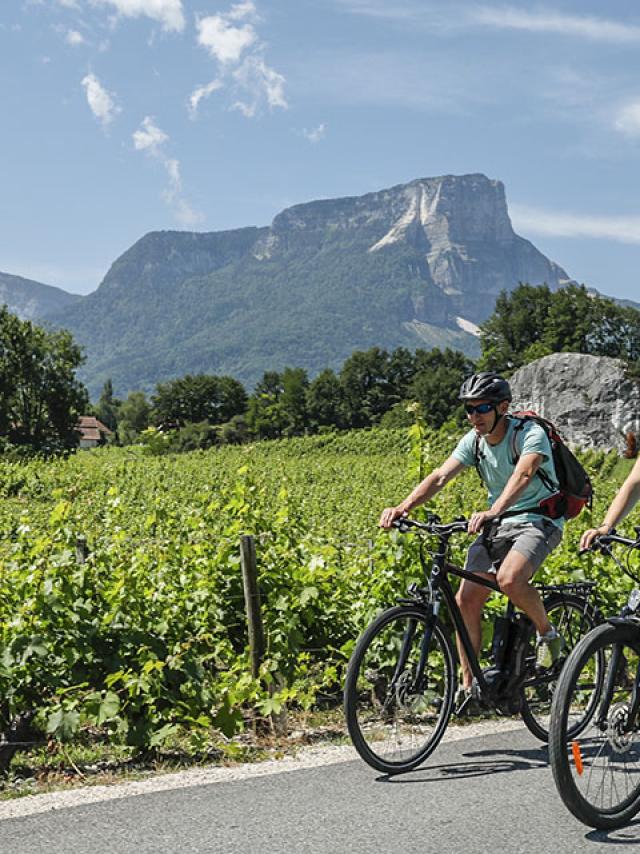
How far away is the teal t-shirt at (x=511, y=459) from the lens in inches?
193

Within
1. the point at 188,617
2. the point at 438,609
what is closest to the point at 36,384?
the point at 188,617

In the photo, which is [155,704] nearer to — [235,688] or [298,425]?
[235,688]

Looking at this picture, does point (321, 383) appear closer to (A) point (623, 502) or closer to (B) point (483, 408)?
(B) point (483, 408)

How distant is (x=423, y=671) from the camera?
4789mm

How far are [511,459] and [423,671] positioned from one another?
3.68ft

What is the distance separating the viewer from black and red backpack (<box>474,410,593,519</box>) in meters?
4.98

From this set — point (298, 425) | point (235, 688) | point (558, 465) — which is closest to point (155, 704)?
point (235, 688)

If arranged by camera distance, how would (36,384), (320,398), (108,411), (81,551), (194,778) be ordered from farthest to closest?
(108,411) < (320,398) < (36,384) < (81,551) < (194,778)

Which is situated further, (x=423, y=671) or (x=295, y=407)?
(x=295, y=407)

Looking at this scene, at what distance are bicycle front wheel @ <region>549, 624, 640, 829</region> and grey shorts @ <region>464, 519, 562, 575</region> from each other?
2.90 feet

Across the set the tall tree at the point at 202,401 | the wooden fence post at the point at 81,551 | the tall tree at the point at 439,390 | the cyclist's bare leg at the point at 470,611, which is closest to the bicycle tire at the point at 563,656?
the cyclist's bare leg at the point at 470,611

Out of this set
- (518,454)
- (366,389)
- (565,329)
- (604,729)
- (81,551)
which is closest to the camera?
(604,729)

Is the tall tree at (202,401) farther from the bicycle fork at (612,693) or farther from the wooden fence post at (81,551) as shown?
the bicycle fork at (612,693)

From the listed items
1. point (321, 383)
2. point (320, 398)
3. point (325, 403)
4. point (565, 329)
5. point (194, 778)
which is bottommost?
point (194, 778)
